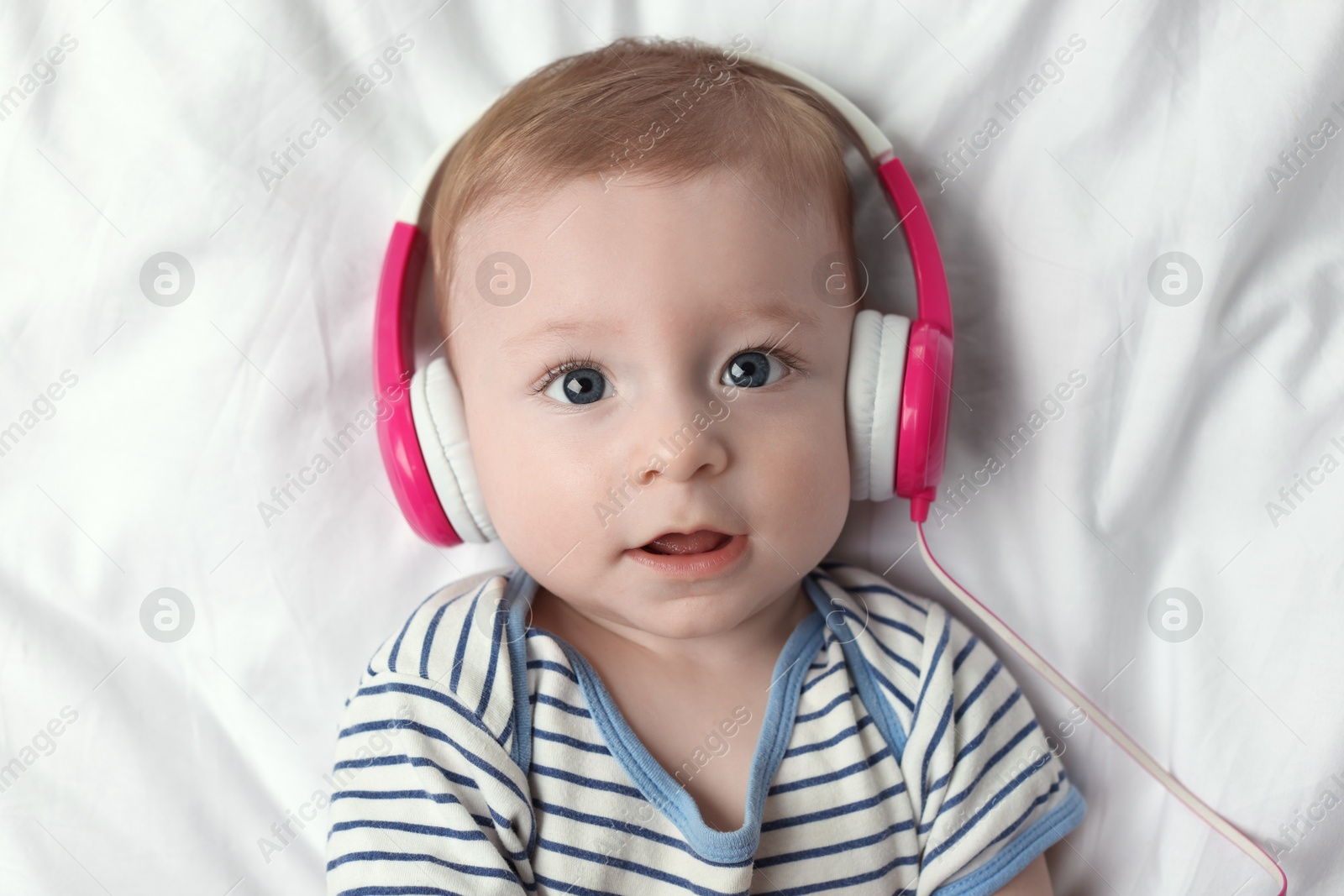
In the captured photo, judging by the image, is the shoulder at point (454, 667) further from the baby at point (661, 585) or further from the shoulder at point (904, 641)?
the shoulder at point (904, 641)

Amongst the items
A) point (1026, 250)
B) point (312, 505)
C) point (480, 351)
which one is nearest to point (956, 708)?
point (1026, 250)

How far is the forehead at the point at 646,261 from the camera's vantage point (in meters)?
0.99

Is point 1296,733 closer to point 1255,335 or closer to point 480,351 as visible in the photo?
point 1255,335

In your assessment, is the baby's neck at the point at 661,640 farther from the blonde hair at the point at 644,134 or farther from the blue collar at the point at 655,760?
the blonde hair at the point at 644,134

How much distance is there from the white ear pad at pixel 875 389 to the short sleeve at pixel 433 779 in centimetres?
40

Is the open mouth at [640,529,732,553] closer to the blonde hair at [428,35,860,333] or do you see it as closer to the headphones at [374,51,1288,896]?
the headphones at [374,51,1288,896]

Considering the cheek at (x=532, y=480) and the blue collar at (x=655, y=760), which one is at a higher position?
the cheek at (x=532, y=480)

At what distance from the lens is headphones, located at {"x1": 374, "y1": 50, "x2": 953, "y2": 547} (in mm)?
1077

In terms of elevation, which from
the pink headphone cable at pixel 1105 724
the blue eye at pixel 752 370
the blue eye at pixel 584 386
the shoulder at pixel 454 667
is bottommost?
the pink headphone cable at pixel 1105 724

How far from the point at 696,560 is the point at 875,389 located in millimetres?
246

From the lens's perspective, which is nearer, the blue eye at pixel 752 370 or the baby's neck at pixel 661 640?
the blue eye at pixel 752 370

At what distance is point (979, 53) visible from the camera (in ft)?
3.96

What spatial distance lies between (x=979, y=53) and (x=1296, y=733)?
0.79m

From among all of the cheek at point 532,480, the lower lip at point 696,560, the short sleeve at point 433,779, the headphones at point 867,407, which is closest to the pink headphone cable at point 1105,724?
the headphones at point 867,407
